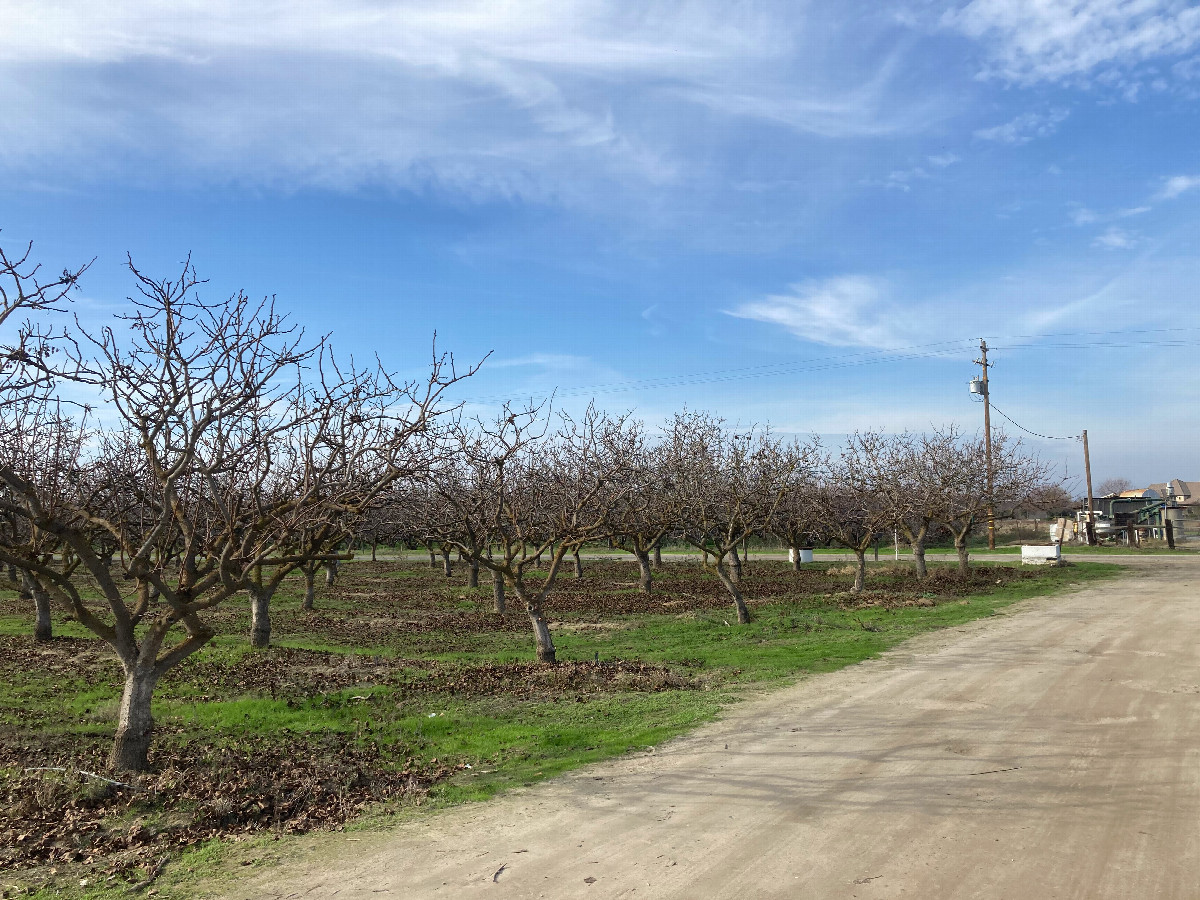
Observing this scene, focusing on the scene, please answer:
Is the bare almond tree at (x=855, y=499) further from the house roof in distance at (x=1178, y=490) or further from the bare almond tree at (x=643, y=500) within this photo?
the house roof in distance at (x=1178, y=490)

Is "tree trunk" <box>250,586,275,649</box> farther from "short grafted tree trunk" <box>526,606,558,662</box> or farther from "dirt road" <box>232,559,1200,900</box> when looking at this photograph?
"dirt road" <box>232,559,1200,900</box>

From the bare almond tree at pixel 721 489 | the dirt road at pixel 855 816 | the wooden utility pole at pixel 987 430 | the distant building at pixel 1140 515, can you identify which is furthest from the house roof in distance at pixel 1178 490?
the dirt road at pixel 855 816

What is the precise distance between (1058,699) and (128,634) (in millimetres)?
10320

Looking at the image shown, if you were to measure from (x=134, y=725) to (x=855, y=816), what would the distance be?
21.5 feet

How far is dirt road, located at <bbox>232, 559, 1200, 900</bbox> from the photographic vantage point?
16.2 feet

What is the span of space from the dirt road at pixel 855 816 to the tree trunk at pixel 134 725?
310 cm

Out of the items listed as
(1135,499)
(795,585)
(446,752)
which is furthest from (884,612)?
(1135,499)

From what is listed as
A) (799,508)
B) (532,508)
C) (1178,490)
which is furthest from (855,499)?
(1178,490)

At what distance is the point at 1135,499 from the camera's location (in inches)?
2243

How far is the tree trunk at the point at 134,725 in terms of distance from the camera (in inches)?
301

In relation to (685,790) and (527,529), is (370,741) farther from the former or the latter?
(527,529)

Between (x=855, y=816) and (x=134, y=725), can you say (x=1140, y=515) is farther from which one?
(x=134, y=725)

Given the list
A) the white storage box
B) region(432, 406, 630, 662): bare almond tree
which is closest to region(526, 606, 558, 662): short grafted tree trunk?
region(432, 406, 630, 662): bare almond tree

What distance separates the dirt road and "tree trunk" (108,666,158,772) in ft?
10.2
